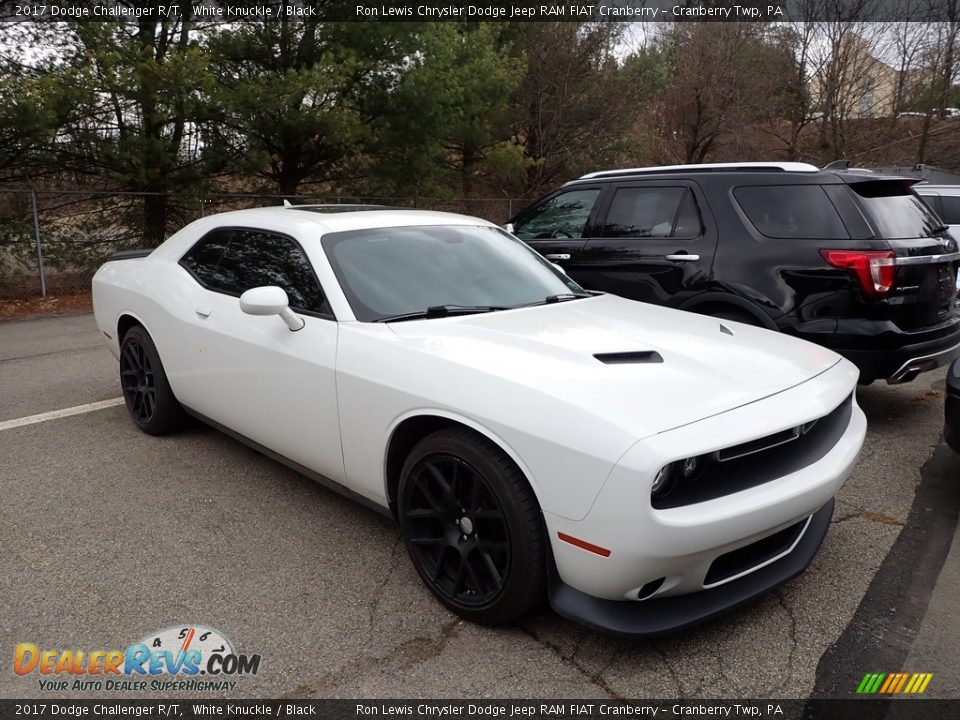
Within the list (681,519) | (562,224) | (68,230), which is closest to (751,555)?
(681,519)

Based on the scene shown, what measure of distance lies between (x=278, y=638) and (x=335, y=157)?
1157cm

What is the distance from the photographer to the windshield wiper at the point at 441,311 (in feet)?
10.7

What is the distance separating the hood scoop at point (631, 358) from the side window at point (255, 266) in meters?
1.28

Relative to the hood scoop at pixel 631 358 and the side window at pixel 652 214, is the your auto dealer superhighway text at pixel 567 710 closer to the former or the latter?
the hood scoop at pixel 631 358

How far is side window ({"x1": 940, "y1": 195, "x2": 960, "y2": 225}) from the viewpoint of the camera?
9578mm

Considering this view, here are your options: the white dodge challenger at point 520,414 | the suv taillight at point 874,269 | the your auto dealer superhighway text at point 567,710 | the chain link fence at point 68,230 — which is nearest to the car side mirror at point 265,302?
the white dodge challenger at point 520,414

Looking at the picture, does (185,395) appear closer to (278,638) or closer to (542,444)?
(278,638)

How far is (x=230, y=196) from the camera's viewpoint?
1254 cm

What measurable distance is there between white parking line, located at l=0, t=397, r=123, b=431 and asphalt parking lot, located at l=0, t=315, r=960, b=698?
578 millimetres

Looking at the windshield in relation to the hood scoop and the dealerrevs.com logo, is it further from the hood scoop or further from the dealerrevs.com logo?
the dealerrevs.com logo

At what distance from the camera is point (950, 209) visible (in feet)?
31.6

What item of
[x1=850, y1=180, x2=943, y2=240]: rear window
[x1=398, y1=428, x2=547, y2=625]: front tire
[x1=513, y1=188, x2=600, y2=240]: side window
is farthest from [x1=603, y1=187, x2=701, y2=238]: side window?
[x1=398, y1=428, x2=547, y2=625]: front tire

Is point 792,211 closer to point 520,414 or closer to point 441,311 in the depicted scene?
point 441,311

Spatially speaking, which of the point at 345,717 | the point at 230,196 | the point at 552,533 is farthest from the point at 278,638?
the point at 230,196
